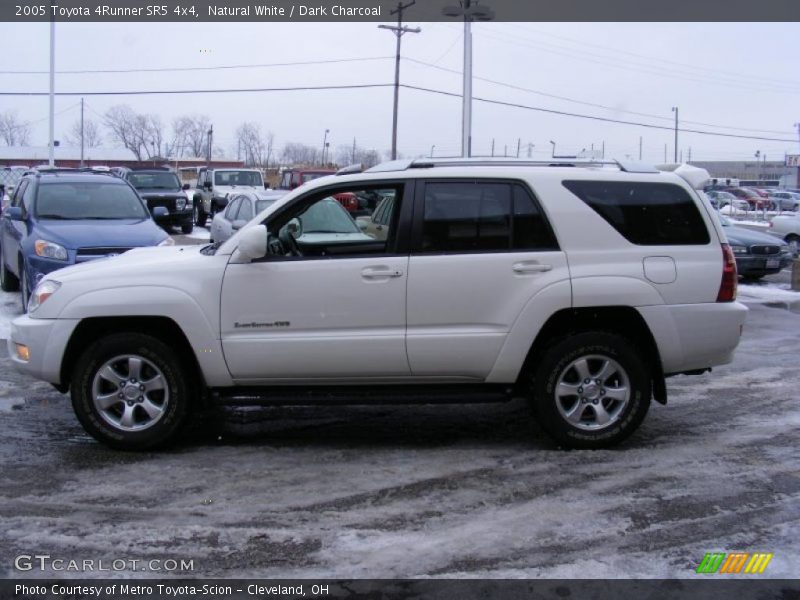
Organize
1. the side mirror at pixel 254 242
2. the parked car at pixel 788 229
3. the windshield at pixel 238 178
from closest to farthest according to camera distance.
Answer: the side mirror at pixel 254 242, the parked car at pixel 788 229, the windshield at pixel 238 178

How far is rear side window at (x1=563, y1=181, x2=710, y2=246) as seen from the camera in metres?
5.80

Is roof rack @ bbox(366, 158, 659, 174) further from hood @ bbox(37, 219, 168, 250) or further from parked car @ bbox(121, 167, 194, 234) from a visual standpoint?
parked car @ bbox(121, 167, 194, 234)

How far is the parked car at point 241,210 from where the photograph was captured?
13922 mm

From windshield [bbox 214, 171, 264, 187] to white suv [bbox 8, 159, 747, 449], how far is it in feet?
74.4

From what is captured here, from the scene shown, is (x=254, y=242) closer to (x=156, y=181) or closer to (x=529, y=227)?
(x=529, y=227)

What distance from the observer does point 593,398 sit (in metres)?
5.75

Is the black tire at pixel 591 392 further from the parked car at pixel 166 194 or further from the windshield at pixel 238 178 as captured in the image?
the windshield at pixel 238 178

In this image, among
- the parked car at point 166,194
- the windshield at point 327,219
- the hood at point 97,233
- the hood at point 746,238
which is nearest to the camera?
the windshield at point 327,219

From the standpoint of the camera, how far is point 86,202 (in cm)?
1106

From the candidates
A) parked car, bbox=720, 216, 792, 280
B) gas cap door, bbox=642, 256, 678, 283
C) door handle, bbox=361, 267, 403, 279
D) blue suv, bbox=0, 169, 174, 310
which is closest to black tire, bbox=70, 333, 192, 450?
door handle, bbox=361, 267, 403, 279

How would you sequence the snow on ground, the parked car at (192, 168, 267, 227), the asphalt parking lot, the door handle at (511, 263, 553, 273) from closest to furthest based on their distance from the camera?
1. the asphalt parking lot
2. the door handle at (511, 263, 553, 273)
3. the snow on ground
4. the parked car at (192, 168, 267, 227)

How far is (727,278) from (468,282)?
1.80m

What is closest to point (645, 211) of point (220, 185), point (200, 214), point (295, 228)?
point (295, 228)

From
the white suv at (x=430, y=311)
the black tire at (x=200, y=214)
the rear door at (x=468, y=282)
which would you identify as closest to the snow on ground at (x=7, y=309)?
the white suv at (x=430, y=311)
